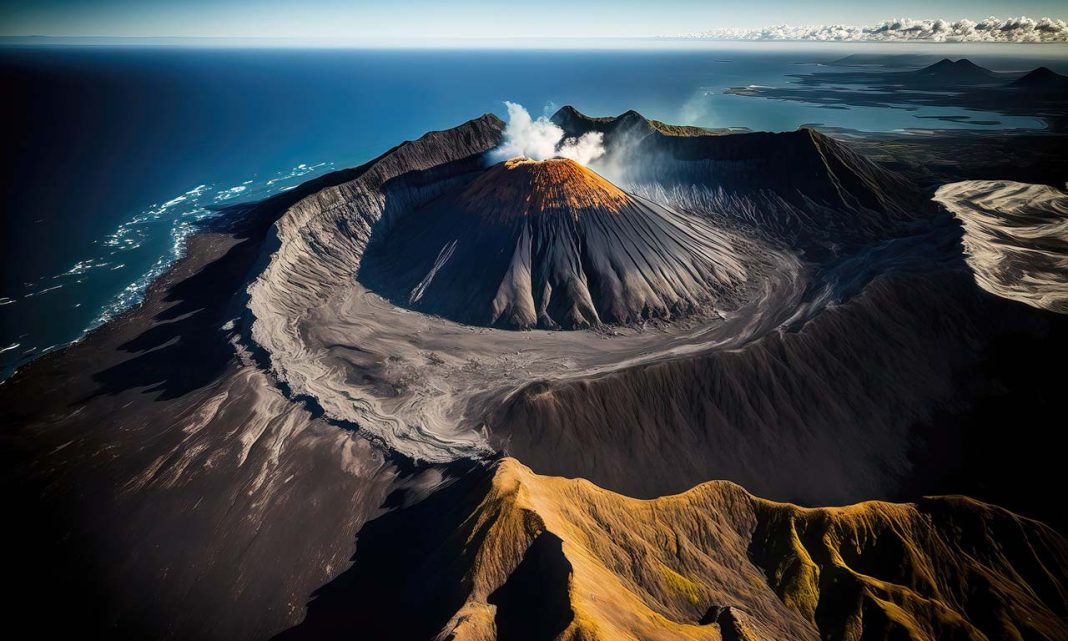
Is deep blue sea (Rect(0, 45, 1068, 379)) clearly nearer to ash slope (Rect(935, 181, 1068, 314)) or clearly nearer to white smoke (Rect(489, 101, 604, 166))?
white smoke (Rect(489, 101, 604, 166))

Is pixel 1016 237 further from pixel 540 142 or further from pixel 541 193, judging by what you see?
pixel 540 142

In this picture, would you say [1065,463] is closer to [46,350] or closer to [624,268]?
[624,268]

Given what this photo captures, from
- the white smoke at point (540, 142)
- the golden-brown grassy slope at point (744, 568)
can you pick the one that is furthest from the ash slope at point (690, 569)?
the white smoke at point (540, 142)

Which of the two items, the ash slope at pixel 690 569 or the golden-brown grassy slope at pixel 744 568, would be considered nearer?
the golden-brown grassy slope at pixel 744 568

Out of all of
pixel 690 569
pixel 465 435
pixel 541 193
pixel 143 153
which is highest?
pixel 143 153

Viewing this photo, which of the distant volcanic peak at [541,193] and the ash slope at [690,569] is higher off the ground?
the distant volcanic peak at [541,193]

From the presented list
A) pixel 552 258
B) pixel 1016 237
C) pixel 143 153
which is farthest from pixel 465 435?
pixel 143 153

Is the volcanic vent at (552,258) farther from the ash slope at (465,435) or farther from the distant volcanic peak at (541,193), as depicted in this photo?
the ash slope at (465,435)
